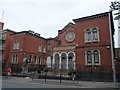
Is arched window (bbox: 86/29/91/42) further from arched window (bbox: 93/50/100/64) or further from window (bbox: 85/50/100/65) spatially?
arched window (bbox: 93/50/100/64)

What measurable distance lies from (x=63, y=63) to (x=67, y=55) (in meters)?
1.88

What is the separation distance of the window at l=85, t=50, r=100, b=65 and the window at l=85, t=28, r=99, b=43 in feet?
6.67

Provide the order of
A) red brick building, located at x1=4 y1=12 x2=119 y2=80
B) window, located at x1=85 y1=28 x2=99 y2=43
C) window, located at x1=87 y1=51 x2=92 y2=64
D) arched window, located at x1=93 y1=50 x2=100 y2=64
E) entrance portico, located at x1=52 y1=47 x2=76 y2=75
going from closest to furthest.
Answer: red brick building, located at x1=4 y1=12 x2=119 y2=80 → arched window, located at x1=93 y1=50 x2=100 y2=64 → window, located at x1=87 y1=51 x2=92 y2=64 → window, located at x1=85 y1=28 x2=99 y2=43 → entrance portico, located at x1=52 y1=47 x2=76 y2=75

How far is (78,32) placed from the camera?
94.0 feet

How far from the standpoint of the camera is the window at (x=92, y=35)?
2667 centimetres

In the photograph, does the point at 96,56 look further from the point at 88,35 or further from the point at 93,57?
the point at 88,35

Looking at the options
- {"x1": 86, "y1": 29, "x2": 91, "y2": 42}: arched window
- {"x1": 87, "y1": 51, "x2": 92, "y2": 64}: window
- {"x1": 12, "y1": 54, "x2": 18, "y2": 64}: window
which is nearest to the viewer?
{"x1": 87, "y1": 51, "x2": 92, "y2": 64}: window

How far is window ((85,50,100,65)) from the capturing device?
84.4ft

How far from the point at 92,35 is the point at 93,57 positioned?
149 inches

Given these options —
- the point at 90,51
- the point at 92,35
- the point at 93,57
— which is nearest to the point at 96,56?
the point at 93,57

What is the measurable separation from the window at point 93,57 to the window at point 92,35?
6.67ft

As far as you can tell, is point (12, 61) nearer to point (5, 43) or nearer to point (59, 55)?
point (5, 43)

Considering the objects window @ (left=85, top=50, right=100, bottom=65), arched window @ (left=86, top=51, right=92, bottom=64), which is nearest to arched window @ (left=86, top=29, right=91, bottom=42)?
window @ (left=85, top=50, right=100, bottom=65)

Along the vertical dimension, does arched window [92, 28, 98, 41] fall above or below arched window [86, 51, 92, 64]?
above
